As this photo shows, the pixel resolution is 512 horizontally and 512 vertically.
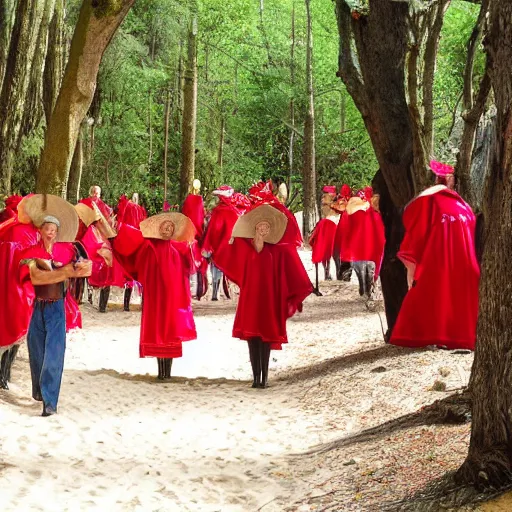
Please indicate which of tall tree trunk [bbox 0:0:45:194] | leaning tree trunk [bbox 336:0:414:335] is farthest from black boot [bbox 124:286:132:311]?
leaning tree trunk [bbox 336:0:414:335]

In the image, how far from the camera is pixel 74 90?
A: 11367 mm

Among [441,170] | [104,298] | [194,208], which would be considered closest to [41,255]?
[441,170]

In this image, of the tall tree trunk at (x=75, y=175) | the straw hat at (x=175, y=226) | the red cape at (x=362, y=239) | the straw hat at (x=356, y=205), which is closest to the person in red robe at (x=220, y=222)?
the red cape at (x=362, y=239)

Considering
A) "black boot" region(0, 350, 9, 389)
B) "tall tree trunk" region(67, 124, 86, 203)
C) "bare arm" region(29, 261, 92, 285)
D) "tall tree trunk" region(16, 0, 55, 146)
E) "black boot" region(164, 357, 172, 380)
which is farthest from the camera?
"tall tree trunk" region(67, 124, 86, 203)

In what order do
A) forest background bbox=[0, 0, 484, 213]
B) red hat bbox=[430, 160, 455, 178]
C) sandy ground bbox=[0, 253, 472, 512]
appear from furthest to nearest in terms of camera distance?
forest background bbox=[0, 0, 484, 213]
red hat bbox=[430, 160, 455, 178]
sandy ground bbox=[0, 253, 472, 512]

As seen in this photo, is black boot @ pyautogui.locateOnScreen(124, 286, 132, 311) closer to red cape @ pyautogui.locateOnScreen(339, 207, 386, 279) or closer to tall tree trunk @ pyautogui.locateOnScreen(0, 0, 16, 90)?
red cape @ pyautogui.locateOnScreen(339, 207, 386, 279)

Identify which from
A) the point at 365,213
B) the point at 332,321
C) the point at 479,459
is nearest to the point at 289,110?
the point at 365,213

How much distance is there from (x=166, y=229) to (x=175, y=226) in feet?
0.38

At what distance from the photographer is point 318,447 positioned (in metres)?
7.47

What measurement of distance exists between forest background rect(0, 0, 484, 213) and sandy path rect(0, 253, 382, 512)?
4.80 metres

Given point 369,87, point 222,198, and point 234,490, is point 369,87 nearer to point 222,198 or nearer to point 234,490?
point 234,490

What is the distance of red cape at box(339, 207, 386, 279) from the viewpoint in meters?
17.6

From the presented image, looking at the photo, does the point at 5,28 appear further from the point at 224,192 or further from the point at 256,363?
the point at 256,363

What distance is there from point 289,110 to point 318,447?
31614mm
